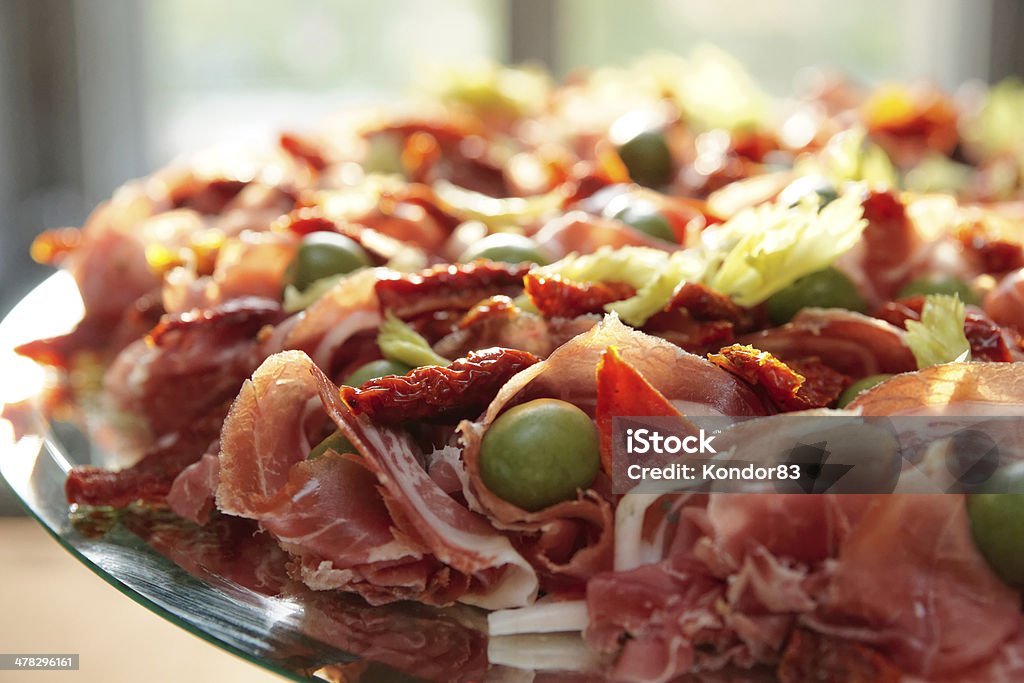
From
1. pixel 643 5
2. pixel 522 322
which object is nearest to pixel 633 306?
pixel 522 322

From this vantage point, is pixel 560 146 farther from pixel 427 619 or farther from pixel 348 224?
pixel 427 619

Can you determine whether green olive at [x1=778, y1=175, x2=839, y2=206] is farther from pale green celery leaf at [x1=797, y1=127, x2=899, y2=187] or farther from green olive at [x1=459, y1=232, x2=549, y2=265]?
green olive at [x1=459, y1=232, x2=549, y2=265]

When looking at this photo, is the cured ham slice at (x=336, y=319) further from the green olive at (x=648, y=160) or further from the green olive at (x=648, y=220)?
the green olive at (x=648, y=160)

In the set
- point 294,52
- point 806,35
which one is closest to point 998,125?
point 806,35

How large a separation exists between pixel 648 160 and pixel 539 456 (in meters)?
1.12

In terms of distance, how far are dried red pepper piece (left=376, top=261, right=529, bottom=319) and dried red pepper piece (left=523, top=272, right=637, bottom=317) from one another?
76 millimetres

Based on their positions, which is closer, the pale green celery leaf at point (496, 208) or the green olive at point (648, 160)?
the pale green celery leaf at point (496, 208)

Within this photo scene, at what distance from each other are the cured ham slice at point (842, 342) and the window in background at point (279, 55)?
3.45 meters

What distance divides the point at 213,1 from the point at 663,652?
160 inches

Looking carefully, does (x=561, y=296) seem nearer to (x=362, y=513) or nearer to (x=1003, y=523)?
(x=362, y=513)

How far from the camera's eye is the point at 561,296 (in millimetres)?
1032

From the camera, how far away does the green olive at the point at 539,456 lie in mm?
837

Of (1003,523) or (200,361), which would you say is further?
(200,361)

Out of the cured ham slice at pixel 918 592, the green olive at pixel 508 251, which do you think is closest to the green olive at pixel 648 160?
the green olive at pixel 508 251
